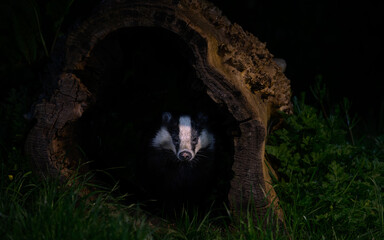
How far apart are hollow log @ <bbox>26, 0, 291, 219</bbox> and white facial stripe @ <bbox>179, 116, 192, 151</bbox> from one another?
0.79 meters

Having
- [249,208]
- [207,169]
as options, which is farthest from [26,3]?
[249,208]

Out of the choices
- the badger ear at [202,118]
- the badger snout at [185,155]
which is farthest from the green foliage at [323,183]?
the badger ear at [202,118]

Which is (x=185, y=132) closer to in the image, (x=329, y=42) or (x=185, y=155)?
(x=185, y=155)

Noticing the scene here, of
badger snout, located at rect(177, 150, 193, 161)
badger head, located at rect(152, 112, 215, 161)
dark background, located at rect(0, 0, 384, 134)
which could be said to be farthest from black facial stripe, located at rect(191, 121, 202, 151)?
dark background, located at rect(0, 0, 384, 134)

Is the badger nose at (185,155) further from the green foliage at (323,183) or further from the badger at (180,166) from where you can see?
the green foliage at (323,183)

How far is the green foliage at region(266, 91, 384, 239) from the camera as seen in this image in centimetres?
329

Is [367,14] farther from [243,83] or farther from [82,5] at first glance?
[82,5]

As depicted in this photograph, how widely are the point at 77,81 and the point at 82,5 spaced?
6.77 ft

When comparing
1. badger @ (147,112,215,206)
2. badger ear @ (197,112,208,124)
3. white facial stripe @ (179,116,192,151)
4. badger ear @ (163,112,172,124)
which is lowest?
badger @ (147,112,215,206)

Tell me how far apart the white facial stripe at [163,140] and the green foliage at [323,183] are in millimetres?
1110

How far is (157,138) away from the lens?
4.44m

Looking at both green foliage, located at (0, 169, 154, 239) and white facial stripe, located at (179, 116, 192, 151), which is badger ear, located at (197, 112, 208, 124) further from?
green foliage, located at (0, 169, 154, 239)

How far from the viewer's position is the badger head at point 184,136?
13.4ft

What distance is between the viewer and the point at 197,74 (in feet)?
10.6
